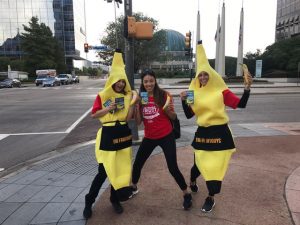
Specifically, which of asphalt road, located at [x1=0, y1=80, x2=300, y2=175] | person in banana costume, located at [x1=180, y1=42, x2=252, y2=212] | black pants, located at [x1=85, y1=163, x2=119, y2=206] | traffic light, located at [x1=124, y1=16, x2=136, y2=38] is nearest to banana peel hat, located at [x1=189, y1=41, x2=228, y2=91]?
person in banana costume, located at [x1=180, y1=42, x2=252, y2=212]

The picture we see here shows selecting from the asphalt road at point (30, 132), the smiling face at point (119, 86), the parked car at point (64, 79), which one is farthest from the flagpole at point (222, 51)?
the smiling face at point (119, 86)

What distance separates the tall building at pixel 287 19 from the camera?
262 feet

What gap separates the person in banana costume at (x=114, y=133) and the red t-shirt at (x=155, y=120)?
23cm

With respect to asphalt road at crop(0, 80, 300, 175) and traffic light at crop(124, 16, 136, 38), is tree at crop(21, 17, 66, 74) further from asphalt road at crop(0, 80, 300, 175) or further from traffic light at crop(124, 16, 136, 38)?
traffic light at crop(124, 16, 136, 38)

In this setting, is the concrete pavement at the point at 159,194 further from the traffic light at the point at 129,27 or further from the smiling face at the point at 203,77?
the traffic light at the point at 129,27

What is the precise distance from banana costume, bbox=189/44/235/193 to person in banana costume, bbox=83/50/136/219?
0.83 metres

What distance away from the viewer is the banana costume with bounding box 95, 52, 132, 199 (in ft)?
12.7

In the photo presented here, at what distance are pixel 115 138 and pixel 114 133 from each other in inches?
2.3

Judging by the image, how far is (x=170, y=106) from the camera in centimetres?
408

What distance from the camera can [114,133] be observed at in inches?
153

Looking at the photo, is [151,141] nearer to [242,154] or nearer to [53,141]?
[242,154]

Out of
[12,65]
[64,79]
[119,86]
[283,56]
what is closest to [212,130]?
[119,86]

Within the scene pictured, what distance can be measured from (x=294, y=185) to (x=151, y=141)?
231 cm

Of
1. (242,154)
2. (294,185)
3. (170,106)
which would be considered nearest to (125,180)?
(170,106)
